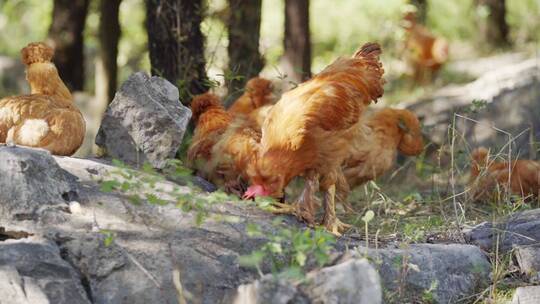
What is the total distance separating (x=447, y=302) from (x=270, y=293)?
1880 mm

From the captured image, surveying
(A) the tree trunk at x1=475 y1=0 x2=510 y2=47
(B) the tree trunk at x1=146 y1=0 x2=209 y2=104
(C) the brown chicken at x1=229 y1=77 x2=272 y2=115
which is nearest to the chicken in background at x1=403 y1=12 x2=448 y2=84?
(A) the tree trunk at x1=475 y1=0 x2=510 y2=47

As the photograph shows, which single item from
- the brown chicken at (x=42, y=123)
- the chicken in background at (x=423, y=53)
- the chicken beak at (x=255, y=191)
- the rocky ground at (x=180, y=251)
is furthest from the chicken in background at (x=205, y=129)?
Result: the chicken in background at (x=423, y=53)

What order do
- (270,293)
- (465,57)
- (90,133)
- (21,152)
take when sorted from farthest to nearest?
1. (465,57)
2. (90,133)
3. (21,152)
4. (270,293)

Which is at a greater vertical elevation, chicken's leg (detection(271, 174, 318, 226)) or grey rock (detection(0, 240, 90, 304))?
grey rock (detection(0, 240, 90, 304))

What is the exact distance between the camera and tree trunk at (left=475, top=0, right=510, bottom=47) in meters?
19.1

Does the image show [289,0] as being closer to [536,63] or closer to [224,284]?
[536,63]

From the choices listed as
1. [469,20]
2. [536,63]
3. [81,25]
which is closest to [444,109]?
[536,63]

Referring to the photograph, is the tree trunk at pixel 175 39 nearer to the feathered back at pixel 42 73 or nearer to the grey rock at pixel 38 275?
the feathered back at pixel 42 73

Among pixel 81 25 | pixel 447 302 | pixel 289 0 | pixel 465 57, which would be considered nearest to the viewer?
pixel 447 302

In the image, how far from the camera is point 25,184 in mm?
5664

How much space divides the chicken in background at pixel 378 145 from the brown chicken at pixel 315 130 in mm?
1350

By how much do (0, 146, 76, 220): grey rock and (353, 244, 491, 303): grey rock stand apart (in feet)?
6.35

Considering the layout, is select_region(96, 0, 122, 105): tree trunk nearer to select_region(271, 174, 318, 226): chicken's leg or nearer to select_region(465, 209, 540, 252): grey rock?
select_region(271, 174, 318, 226): chicken's leg

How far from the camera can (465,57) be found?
64.5 ft
